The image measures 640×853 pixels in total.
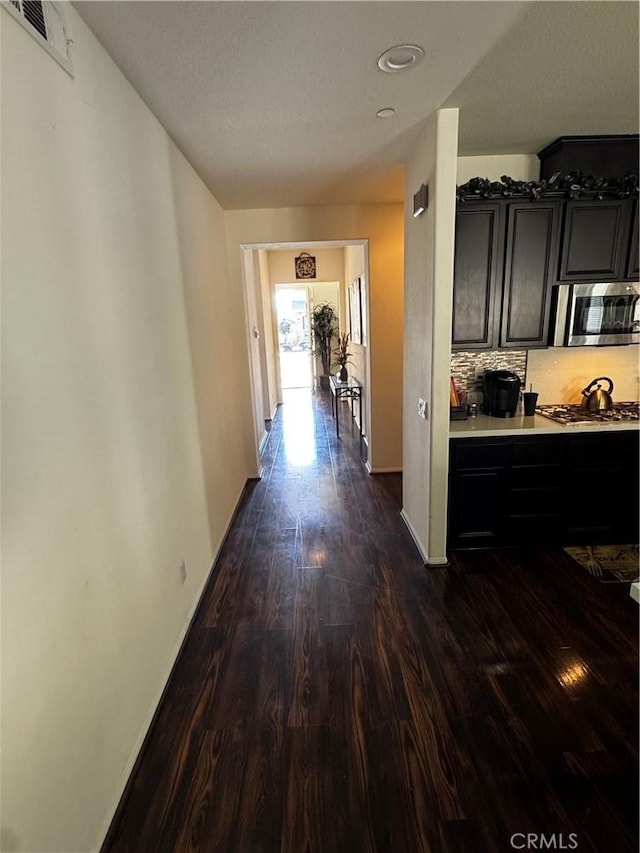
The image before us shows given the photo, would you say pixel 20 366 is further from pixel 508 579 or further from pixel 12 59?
pixel 508 579

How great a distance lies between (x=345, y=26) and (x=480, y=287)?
5.31 feet

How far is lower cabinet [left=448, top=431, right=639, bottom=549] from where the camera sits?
2619 millimetres

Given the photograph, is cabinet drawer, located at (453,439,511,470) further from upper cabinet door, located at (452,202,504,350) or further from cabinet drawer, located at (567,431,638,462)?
upper cabinet door, located at (452,202,504,350)

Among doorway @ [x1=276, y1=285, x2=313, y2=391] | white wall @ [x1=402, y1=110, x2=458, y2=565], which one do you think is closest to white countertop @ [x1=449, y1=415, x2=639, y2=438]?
white wall @ [x1=402, y1=110, x2=458, y2=565]

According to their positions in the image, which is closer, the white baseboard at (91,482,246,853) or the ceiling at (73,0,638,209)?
the white baseboard at (91,482,246,853)

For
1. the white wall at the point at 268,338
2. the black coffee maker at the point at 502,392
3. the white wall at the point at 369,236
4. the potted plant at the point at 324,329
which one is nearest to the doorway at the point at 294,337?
the potted plant at the point at 324,329

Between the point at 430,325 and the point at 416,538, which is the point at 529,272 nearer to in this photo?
the point at 430,325

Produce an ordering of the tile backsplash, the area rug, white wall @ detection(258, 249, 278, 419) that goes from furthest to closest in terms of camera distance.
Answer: white wall @ detection(258, 249, 278, 419)
the tile backsplash
the area rug

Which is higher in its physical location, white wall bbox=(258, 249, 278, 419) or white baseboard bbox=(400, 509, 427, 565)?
white wall bbox=(258, 249, 278, 419)

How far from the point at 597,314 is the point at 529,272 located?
542 millimetres

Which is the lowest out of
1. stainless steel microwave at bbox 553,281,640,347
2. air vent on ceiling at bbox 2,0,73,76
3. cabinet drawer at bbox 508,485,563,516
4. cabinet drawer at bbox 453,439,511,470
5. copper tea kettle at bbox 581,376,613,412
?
cabinet drawer at bbox 508,485,563,516

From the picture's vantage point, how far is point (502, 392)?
9.36ft

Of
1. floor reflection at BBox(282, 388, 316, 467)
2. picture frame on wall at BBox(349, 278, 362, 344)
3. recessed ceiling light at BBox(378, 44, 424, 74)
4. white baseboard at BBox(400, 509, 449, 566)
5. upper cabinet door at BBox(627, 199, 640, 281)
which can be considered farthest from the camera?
picture frame on wall at BBox(349, 278, 362, 344)

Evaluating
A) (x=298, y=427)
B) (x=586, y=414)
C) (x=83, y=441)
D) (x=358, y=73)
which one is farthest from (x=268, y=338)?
(x=83, y=441)
